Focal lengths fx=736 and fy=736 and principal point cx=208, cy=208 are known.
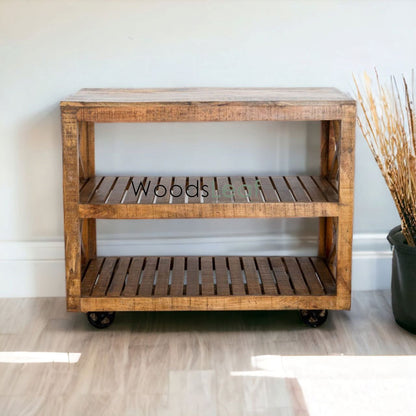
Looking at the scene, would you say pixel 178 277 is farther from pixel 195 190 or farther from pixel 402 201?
pixel 402 201

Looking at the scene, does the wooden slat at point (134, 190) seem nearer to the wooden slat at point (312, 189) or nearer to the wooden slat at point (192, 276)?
the wooden slat at point (192, 276)

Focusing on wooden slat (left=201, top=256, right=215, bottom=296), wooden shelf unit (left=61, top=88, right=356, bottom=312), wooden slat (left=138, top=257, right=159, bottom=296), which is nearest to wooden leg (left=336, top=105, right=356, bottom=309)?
wooden shelf unit (left=61, top=88, right=356, bottom=312)

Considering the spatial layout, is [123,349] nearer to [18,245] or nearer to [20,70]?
[18,245]

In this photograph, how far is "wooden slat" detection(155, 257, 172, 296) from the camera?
2572 millimetres

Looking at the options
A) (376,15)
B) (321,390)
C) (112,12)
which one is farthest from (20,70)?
(321,390)

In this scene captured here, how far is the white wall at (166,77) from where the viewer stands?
106 inches

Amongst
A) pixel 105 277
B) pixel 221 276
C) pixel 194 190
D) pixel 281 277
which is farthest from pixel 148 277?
pixel 281 277

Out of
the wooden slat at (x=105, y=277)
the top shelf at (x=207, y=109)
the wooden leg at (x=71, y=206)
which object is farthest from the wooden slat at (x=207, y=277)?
the top shelf at (x=207, y=109)

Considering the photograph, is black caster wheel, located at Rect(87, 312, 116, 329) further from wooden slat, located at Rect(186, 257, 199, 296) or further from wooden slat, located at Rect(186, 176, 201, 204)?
wooden slat, located at Rect(186, 176, 201, 204)

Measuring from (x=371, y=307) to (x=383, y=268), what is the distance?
219mm

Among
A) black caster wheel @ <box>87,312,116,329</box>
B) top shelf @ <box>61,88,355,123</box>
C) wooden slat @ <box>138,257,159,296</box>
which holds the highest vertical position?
top shelf @ <box>61,88,355,123</box>

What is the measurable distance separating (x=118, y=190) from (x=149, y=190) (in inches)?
4.3

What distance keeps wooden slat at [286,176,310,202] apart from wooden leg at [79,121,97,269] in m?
0.74

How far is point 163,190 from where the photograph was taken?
2.59 meters
